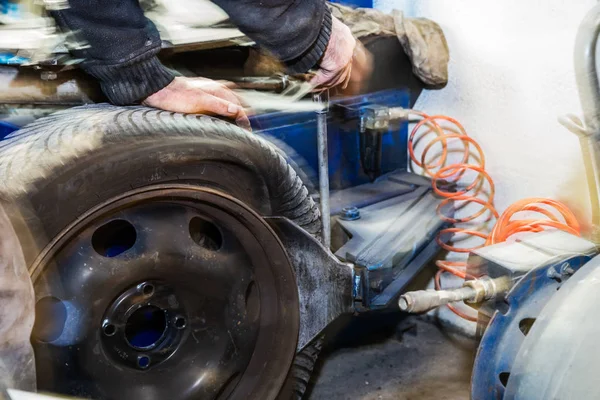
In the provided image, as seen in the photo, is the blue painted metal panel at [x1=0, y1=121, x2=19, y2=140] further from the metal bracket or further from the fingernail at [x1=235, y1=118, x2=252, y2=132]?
the metal bracket

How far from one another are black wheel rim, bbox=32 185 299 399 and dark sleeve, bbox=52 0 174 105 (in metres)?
0.23

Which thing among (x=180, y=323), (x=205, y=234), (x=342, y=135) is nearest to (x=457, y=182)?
(x=342, y=135)

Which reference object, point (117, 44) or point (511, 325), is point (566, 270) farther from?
point (117, 44)

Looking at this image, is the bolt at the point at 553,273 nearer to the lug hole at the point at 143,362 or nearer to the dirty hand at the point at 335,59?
the dirty hand at the point at 335,59

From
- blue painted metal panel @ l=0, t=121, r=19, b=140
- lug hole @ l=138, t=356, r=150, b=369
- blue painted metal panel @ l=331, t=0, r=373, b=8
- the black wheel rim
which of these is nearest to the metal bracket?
the black wheel rim

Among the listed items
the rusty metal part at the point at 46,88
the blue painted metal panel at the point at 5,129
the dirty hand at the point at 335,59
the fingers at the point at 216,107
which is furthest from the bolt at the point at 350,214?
the blue painted metal panel at the point at 5,129

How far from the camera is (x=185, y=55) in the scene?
134 centimetres

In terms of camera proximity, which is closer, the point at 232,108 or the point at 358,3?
the point at 232,108

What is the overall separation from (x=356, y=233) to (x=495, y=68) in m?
0.67

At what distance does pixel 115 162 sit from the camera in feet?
3.03

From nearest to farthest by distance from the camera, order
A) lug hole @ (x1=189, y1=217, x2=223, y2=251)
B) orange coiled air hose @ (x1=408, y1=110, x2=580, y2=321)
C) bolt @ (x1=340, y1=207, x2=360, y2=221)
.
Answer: lug hole @ (x1=189, y1=217, x2=223, y2=251)
bolt @ (x1=340, y1=207, x2=360, y2=221)
orange coiled air hose @ (x1=408, y1=110, x2=580, y2=321)

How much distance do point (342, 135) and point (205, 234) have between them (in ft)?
2.18

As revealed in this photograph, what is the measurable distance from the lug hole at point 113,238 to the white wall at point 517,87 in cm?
116

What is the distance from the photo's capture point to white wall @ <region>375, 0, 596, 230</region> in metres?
1.48
